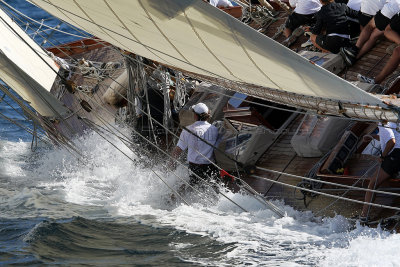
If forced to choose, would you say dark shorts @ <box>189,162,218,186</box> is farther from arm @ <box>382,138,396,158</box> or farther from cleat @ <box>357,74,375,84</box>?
arm @ <box>382,138,396,158</box>

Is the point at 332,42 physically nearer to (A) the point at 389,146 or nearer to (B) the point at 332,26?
(B) the point at 332,26

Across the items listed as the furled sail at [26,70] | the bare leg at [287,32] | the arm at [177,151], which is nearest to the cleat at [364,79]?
the arm at [177,151]

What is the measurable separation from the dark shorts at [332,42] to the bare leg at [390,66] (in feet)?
3.41

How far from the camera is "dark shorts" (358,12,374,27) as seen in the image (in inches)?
443

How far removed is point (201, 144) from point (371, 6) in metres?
2.86

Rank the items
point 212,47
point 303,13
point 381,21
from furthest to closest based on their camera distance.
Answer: point 303,13 → point 381,21 → point 212,47

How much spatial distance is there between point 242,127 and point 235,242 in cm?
217

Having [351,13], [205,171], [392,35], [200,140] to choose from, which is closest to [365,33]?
[351,13]

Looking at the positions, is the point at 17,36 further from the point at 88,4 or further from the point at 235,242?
the point at 235,242

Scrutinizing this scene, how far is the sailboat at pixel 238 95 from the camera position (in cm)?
802

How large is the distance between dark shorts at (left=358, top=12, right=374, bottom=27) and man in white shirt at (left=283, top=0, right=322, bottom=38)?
93cm

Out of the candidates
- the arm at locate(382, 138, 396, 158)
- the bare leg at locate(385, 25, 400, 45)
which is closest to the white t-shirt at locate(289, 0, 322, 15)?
the bare leg at locate(385, 25, 400, 45)

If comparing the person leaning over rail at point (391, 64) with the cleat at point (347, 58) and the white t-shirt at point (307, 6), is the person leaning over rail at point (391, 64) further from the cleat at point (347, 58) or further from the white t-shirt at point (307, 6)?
the white t-shirt at point (307, 6)

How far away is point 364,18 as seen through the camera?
37.1 feet
